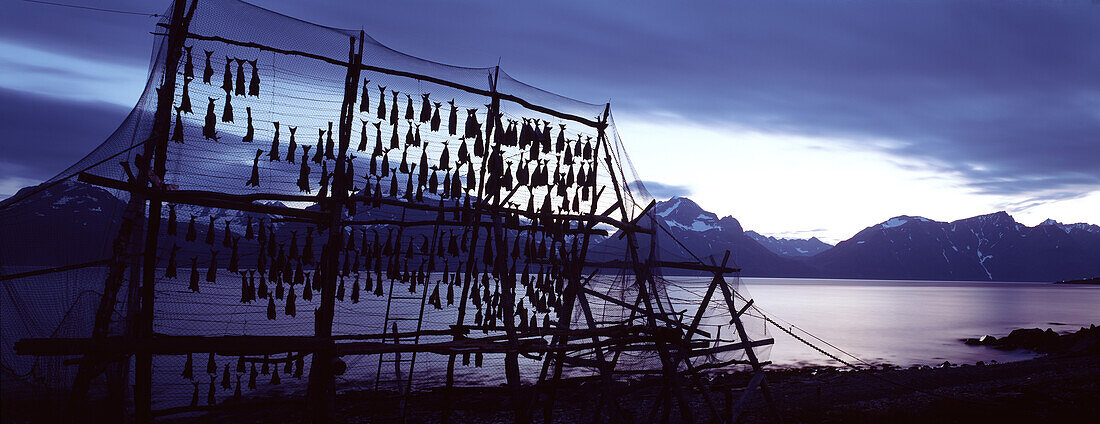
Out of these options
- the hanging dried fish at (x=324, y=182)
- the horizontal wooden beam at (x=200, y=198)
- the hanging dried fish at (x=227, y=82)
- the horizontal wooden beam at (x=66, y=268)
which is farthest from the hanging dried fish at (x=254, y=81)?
the horizontal wooden beam at (x=66, y=268)

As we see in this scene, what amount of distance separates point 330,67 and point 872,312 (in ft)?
477

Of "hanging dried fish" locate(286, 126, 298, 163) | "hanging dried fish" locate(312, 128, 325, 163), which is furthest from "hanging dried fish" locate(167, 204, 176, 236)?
"hanging dried fish" locate(312, 128, 325, 163)

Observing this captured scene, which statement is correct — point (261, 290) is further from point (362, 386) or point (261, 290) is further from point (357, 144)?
point (362, 386)

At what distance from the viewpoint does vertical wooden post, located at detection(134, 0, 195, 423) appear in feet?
31.2

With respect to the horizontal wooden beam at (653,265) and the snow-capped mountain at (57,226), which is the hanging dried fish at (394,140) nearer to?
the snow-capped mountain at (57,226)

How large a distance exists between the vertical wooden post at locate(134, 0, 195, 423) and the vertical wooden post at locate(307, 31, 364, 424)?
245 centimetres

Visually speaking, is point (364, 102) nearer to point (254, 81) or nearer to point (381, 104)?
point (381, 104)

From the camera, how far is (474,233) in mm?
13258

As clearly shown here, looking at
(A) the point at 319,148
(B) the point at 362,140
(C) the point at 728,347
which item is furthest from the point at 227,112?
(C) the point at 728,347

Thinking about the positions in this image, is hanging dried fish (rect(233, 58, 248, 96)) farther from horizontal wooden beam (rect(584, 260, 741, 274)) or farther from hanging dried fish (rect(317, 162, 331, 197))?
horizontal wooden beam (rect(584, 260, 741, 274))

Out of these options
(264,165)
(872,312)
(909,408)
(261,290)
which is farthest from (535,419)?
(872,312)

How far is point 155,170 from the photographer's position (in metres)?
9.74

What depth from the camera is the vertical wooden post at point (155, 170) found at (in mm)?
9516

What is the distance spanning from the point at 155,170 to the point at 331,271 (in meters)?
3.06
